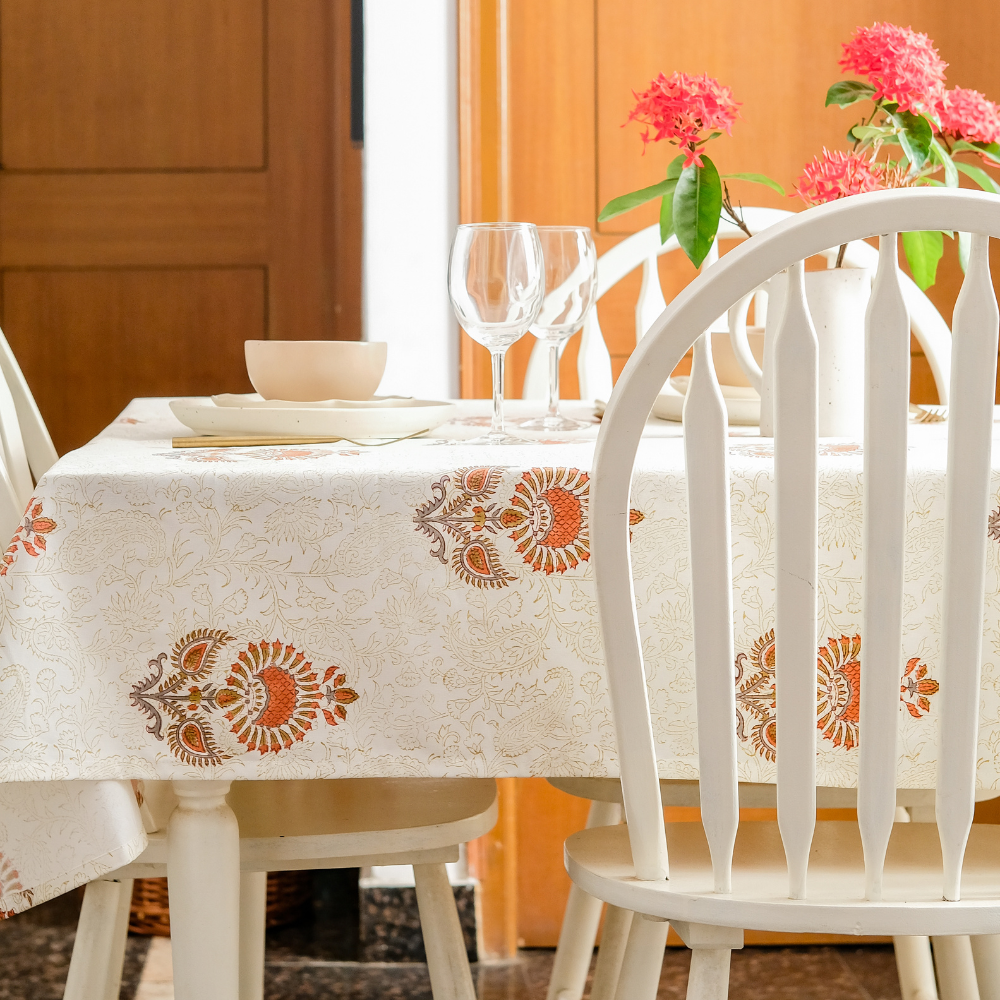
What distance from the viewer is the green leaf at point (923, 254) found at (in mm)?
1000

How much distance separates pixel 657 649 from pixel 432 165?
1.23 metres

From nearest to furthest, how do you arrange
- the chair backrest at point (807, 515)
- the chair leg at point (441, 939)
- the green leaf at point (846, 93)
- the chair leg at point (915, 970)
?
the chair backrest at point (807, 515)
the green leaf at point (846, 93)
the chair leg at point (441, 939)
the chair leg at point (915, 970)

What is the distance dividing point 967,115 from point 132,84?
5.33 feet

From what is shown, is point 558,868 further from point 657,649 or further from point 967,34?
point 967,34

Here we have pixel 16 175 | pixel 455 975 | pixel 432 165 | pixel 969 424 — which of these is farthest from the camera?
pixel 16 175

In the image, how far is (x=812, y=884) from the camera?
0.80 metres

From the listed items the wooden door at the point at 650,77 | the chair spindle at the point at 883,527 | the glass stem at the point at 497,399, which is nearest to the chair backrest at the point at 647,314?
the wooden door at the point at 650,77

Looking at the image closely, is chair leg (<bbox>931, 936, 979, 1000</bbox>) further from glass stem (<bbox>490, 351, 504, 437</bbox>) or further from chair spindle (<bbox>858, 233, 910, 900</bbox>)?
glass stem (<bbox>490, 351, 504, 437</bbox>)

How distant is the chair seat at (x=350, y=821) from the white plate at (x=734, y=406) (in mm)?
415

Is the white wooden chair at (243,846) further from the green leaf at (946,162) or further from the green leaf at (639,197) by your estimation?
the green leaf at (946,162)

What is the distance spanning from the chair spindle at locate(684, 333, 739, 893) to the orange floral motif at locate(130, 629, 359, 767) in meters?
0.25

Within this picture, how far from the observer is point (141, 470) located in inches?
31.6

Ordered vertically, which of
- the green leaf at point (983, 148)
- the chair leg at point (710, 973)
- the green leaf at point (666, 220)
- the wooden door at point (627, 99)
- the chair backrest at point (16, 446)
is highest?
the wooden door at point (627, 99)

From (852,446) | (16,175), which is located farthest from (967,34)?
(16,175)
